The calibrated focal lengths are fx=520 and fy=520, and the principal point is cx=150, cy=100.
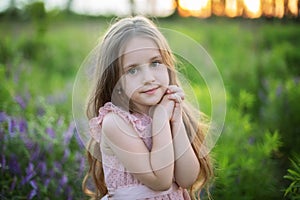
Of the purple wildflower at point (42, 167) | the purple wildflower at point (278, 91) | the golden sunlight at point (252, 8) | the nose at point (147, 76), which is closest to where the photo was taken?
the nose at point (147, 76)

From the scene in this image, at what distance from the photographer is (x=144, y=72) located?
6.27 feet

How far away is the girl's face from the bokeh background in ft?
1.82

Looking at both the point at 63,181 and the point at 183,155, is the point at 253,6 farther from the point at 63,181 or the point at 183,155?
the point at 183,155

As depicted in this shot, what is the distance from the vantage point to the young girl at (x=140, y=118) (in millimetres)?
1924

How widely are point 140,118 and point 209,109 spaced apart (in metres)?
2.03

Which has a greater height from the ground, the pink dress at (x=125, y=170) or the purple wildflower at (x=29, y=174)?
the pink dress at (x=125, y=170)

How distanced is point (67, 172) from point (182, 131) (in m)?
1.25

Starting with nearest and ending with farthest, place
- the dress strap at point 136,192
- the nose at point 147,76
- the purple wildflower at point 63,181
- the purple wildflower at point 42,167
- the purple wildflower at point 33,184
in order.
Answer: the nose at point 147,76, the dress strap at point 136,192, the purple wildflower at point 33,184, the purple wildflower at point 63,181, the purple wildflower at point 42,167

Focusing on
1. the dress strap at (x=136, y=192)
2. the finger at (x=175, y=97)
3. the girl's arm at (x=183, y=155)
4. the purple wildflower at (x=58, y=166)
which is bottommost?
the purple wildflower at (x=58, y=166)

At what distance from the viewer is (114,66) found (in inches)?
78.8

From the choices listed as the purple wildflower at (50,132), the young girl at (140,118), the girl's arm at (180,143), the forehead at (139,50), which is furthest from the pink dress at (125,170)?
the purple wildflower at (50,132)

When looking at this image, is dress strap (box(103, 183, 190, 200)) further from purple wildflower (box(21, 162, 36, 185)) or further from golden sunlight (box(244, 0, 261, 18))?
golden sunlight (box(244, 0, 261, 18))

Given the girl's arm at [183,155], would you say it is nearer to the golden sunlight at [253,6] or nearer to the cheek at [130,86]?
the cheek at [130,86]

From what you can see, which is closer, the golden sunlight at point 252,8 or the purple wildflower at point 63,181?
the purple wildflower at point 63,181
